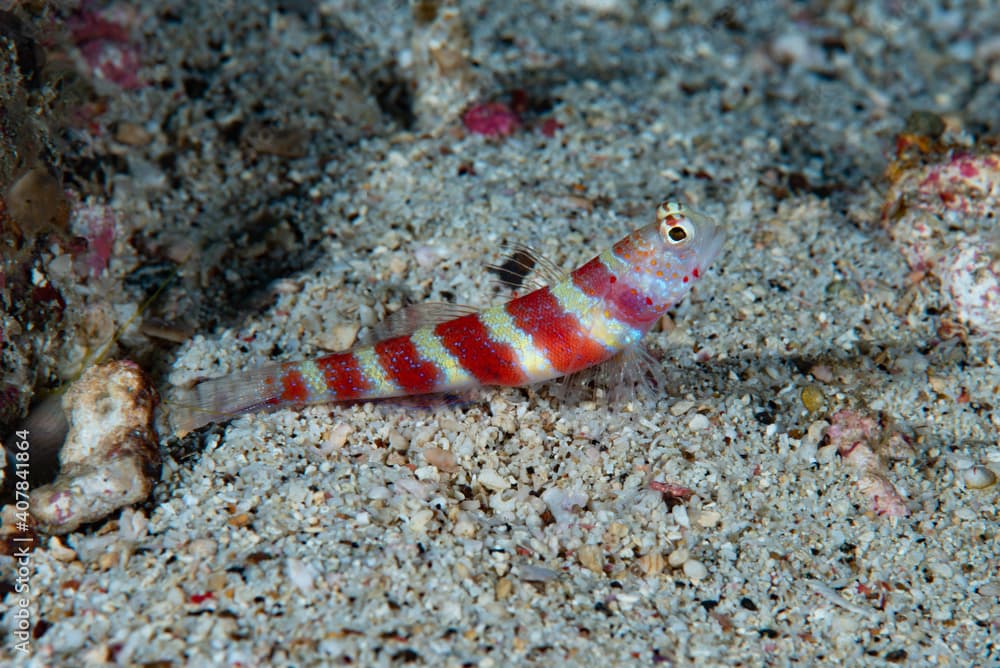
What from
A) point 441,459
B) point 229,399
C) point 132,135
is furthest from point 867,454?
point 132,135

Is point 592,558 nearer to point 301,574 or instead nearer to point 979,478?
point 301,574

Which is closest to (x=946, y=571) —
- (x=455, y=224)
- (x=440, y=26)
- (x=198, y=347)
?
(x=455, y=224)

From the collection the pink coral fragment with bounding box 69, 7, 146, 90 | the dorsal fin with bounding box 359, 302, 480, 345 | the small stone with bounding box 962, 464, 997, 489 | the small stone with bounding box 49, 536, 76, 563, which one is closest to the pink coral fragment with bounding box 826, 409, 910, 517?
the small stone with bounding box 962, 464, 997, 489

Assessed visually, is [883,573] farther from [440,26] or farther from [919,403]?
[440,26]

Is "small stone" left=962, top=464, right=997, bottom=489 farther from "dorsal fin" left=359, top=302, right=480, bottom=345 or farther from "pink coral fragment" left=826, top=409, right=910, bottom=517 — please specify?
"dorsal fin" left=359, top=302, right=480, bottom=345

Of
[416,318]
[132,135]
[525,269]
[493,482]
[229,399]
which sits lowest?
[493,482]

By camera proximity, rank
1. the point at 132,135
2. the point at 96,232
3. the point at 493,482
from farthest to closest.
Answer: the point at 132,135 → the point at 96,232 → the point at 493,482

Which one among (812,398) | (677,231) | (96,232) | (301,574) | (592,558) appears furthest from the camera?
(96,232)
